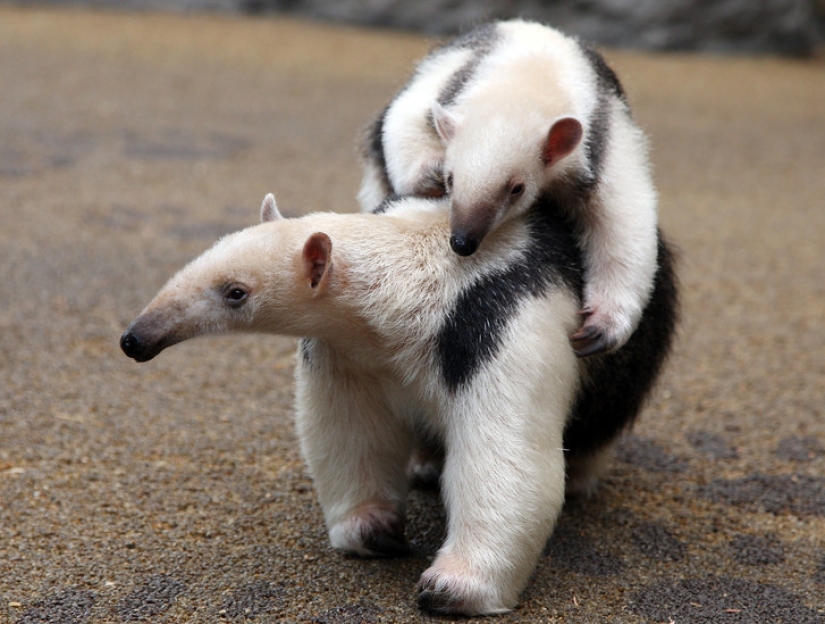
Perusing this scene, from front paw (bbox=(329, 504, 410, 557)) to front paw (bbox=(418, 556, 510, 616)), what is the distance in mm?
448

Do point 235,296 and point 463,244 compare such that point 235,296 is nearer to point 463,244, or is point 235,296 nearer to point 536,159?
point 463,244

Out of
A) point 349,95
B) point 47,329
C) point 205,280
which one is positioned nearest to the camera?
point 205,280

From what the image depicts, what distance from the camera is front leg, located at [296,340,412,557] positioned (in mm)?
4398

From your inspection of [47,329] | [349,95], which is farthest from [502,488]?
[349,95]

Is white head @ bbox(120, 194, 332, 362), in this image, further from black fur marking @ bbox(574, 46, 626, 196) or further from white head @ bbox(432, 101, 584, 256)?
black fur marking @ bbox(574, 46, 626, 196)

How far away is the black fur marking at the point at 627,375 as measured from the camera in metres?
4.72

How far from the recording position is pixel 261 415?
599cm

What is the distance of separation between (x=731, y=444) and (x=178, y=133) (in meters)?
8.38

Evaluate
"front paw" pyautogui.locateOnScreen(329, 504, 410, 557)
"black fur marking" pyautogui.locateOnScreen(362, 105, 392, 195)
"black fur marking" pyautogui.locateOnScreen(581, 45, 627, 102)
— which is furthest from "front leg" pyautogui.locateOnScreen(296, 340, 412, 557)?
"black fur marking" pyautogui.locateOnScreen(581, 45, 627, 102)

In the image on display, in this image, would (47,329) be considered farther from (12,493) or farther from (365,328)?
(365,328)

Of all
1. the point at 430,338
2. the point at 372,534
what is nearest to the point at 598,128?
the point at 430,338

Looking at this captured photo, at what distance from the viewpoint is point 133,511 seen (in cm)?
483

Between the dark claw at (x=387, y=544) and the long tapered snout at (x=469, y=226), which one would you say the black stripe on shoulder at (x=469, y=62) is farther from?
the dark claw at (x=387, y=544)

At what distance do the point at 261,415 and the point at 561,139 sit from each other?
2553 millimetres
